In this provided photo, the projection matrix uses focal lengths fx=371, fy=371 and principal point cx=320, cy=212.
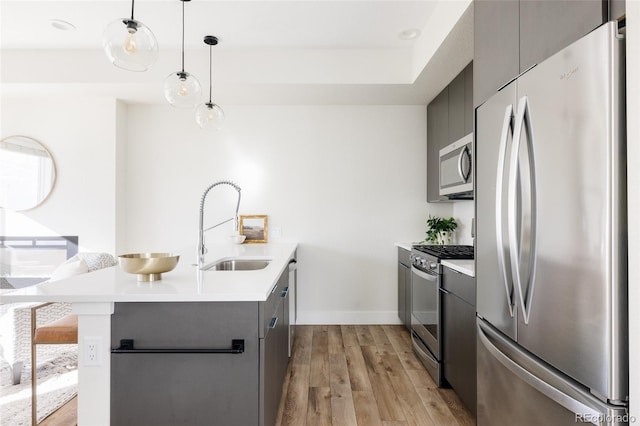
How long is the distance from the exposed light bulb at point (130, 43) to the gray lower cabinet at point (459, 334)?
2038 millimetres

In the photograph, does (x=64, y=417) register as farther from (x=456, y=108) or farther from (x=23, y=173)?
(x=456, y=108)

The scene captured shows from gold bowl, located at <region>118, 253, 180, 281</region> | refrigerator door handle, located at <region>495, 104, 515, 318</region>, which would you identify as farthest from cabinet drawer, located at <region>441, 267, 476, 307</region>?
gold bowl, located at <region>118, 253, 180, 281</region>

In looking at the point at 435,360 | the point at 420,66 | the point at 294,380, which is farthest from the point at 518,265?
the point at 420,66

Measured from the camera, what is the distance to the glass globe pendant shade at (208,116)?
9.33 ft

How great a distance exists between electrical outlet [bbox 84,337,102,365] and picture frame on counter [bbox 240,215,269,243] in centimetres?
261

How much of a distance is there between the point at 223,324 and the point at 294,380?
4.62 feet

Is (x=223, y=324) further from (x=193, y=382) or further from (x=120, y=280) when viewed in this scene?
(x=120, y=280)

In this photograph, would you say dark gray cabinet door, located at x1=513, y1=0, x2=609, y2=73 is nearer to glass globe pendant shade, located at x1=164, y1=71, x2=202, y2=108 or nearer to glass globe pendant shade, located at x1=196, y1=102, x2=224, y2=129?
glass globe pendant shade, located at x1=164, y1=71, x2=202, y2=108

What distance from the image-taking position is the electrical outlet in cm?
145

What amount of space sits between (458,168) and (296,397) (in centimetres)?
193

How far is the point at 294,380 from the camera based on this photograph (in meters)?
2.64

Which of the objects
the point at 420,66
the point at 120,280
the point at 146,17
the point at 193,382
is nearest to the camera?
the point at 193,382

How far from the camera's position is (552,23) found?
123cm

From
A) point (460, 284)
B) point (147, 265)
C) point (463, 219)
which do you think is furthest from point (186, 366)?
point (463, 219)
